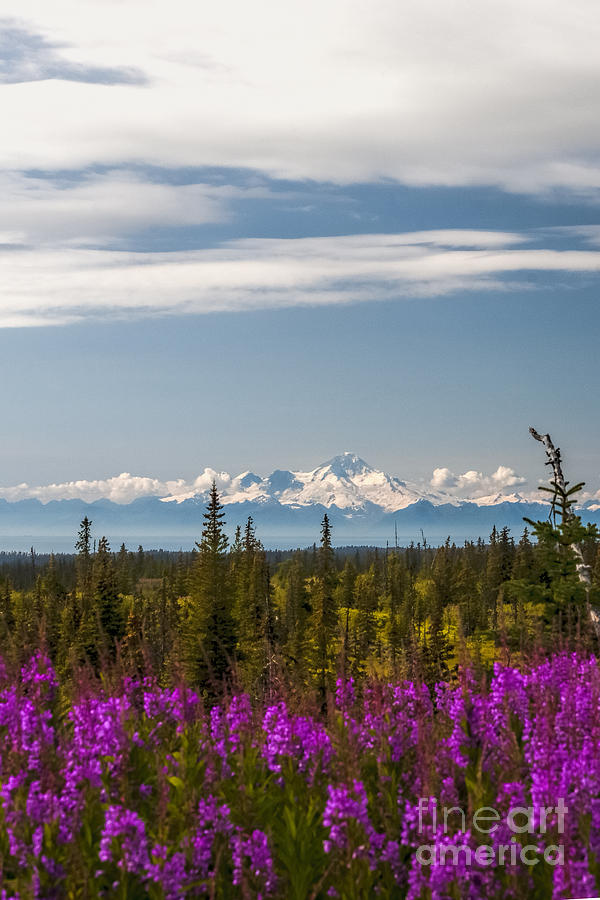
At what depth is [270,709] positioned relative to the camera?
9.33 metres

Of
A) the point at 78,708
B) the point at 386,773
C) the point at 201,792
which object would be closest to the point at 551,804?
the point at 386,773

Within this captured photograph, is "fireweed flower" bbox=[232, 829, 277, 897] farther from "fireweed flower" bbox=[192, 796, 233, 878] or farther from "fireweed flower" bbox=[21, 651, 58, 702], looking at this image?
"fireweed flower" bbox=[21, 651, 58, 702]

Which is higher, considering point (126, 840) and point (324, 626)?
point (126, 840)

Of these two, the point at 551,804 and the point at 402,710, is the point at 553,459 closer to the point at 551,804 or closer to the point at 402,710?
the point at 402,710

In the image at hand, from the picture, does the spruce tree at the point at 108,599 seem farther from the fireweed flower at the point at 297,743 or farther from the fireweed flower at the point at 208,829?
the fireweed flower at the point at 208,829

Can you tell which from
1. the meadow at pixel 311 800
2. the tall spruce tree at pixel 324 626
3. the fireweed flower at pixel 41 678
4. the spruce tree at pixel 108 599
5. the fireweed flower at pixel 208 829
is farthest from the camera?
the tall spruce tree at pixel 324 626

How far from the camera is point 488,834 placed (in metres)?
6.54

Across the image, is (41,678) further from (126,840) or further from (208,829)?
(126,840)

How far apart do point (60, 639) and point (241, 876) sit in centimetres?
8237

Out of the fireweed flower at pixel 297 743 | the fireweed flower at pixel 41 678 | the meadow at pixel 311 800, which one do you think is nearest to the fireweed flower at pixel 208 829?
the meadow at pixel 311 800

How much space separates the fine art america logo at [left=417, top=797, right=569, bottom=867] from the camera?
6.23 m

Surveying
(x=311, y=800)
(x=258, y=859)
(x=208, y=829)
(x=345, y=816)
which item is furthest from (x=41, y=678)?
(x=345, y=816)

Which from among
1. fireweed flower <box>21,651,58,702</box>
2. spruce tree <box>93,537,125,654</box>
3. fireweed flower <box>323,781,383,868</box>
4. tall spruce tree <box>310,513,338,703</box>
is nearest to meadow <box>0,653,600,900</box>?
fireweed flower <box>323,781,383,868</box>

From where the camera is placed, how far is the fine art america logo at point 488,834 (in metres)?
6.23
